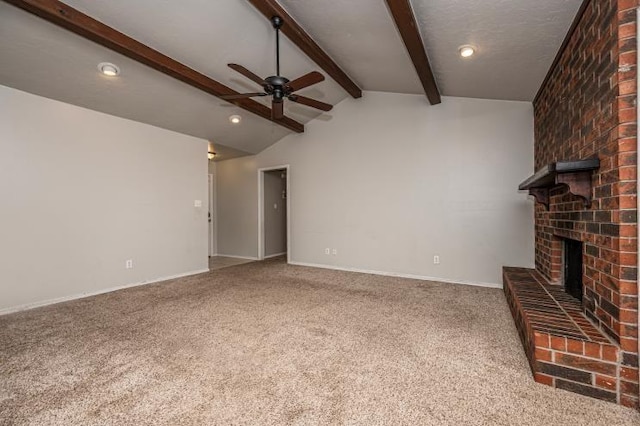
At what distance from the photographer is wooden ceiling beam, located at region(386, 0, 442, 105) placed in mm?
2277

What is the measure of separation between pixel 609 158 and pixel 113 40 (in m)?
3.84

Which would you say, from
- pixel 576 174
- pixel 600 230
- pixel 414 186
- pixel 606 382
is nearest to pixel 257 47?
pixel 414 186

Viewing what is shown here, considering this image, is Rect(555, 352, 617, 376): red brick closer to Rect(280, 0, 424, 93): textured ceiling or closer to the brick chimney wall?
the brick chimney wall

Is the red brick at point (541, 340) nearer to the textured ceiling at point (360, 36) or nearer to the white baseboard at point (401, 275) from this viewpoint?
the white baseboard at point (401, 275)

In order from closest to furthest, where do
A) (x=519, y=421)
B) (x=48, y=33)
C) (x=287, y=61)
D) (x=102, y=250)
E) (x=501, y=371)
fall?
1. (x=519, y=421)
2. (x=501, y=371)
3. (x=48, y=33)
4. (x=287, y=61)
5. (x=102, y=250)

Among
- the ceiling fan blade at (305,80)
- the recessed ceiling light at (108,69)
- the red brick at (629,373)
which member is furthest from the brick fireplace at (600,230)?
the recessed ceiling light at (108,69)

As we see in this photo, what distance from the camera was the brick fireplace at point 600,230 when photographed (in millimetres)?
1629

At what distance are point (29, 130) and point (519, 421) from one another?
5.03 m

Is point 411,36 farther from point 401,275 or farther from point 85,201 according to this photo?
point 85,201

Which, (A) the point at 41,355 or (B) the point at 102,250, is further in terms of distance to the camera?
(B) the point at 102,250

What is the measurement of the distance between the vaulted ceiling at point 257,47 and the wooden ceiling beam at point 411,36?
0.27 ft

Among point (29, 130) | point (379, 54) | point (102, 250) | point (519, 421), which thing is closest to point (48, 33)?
point (29, 130)

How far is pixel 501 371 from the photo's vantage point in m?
1.96

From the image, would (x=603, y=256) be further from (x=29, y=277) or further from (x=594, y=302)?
(x=29, y=277)
